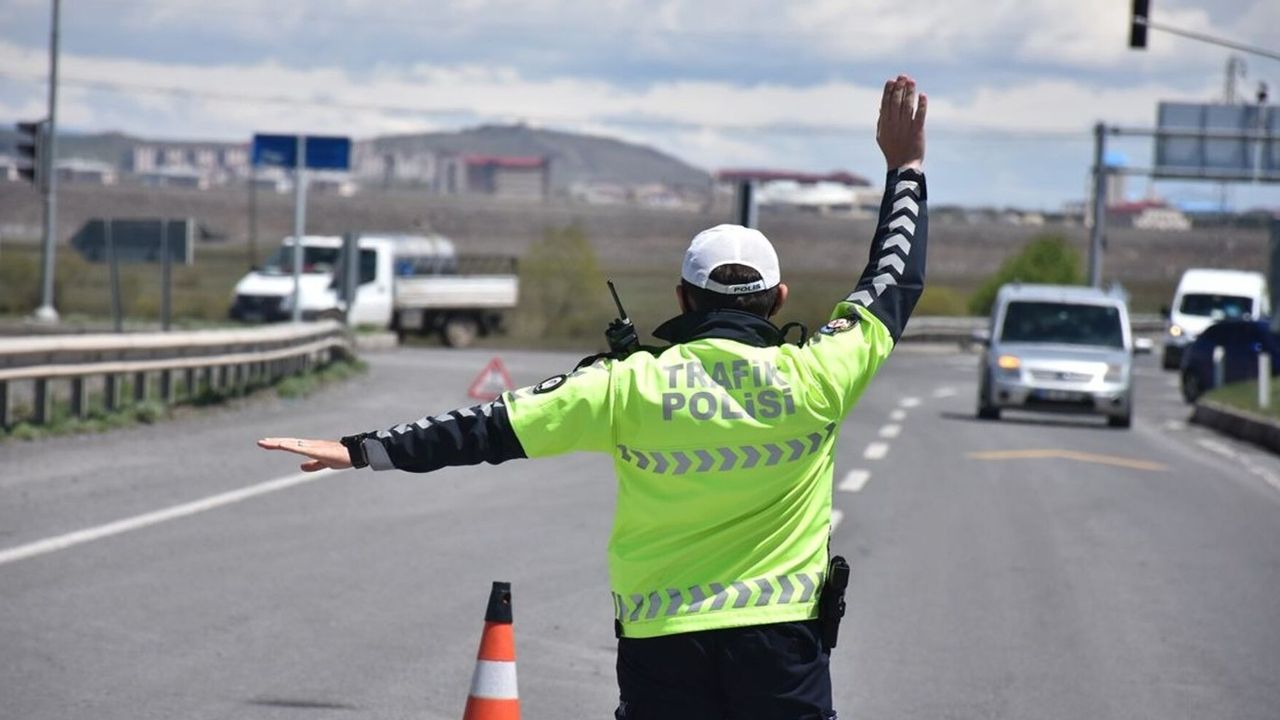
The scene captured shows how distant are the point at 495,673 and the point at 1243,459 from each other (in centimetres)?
1657

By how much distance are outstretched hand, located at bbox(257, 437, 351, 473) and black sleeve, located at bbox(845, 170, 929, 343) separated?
1.07 metres

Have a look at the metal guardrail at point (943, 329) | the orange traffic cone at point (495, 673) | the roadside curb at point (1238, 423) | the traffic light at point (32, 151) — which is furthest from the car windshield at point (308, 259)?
the orange traffic cone at point (495, 673)

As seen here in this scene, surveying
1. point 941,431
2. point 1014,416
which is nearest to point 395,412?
point 941,431

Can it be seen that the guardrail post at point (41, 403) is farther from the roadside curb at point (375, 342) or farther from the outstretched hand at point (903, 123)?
the roadside curb at point (375, 342)

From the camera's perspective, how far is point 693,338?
381 centimetres

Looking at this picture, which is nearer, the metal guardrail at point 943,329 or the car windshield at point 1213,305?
the car windshield at point 1213,305

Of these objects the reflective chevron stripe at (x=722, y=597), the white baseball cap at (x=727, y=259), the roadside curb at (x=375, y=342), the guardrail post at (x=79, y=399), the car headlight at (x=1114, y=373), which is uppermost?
the white baseball cap at (x=727, y=259)

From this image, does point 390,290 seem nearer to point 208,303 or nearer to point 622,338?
point 208,303

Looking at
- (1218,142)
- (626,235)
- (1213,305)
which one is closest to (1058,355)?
(1213,305)

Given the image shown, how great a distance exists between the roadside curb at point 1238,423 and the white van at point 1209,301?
47.6 ft

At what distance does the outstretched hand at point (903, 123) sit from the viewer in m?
4.09

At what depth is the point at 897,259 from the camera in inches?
158

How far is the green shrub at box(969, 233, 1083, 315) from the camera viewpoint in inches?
2425

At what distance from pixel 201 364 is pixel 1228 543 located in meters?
11.2
